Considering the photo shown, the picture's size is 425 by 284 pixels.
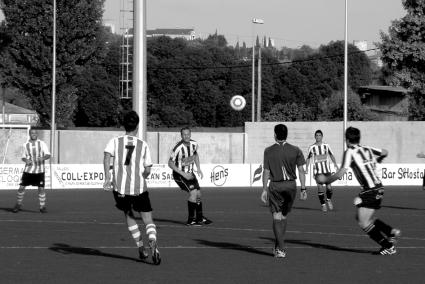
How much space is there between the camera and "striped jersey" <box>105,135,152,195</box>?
1234 centimetres

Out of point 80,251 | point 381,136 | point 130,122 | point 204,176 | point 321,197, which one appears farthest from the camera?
point 381,136

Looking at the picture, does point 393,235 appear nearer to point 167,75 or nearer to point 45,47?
point 45,47

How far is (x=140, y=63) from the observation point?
23.4 meters

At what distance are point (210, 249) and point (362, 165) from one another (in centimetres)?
278

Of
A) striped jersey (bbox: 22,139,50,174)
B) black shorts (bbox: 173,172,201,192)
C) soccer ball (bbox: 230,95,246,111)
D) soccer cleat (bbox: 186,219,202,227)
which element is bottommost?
soccer cleat (bbox: 186,219,202,227)

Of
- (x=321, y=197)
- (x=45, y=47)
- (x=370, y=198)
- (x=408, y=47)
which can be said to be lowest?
(x=321, y=197)

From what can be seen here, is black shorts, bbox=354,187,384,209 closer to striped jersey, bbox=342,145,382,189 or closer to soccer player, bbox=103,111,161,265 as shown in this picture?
striped jersey, bbox=342,145,382,189

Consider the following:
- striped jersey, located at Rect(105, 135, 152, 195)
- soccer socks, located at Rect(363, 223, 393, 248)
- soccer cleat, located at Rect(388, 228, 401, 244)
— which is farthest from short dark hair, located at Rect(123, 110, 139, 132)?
soccer cleat, located at Rect(388, 228, 401, 244)

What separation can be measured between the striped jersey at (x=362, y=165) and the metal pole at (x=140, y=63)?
34.9 ft

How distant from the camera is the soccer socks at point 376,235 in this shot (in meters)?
13.3

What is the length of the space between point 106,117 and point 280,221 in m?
A: 75.3

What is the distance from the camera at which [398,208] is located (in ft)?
82.7

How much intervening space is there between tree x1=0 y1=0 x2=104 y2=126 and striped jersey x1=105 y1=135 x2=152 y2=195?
41518mm

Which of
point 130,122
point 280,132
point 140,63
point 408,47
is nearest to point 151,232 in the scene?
point 130,122
